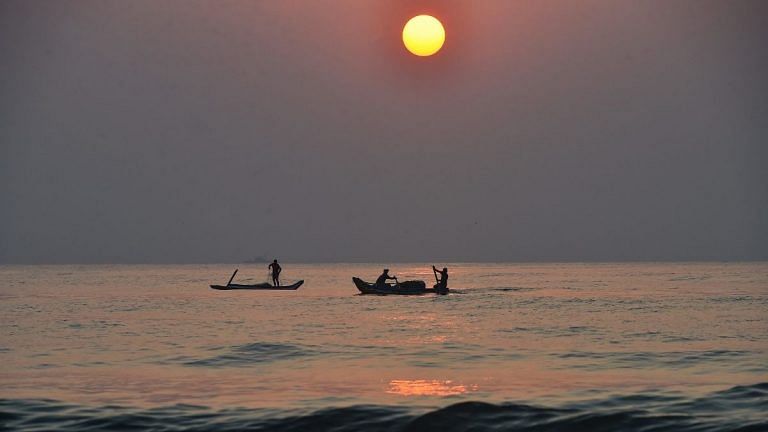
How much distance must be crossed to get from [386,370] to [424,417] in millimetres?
10075

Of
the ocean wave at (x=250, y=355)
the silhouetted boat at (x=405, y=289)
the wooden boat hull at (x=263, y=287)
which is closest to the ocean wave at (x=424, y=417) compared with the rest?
the ocean wave at (x=250, y=355)

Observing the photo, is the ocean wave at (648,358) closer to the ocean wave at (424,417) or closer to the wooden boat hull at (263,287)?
the ocean wave at (424,417)

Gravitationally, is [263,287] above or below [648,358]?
above

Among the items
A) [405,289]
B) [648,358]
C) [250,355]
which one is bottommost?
[648,358]

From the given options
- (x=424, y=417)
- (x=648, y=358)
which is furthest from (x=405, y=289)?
(x=424, y=417)

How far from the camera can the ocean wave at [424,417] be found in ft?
55.4

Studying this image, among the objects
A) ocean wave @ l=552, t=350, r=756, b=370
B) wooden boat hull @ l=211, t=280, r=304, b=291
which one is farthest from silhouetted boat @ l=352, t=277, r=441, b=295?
ocean wave @ l=552, t=350, r=756, b=370

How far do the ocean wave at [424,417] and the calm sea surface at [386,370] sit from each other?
58 millimetres

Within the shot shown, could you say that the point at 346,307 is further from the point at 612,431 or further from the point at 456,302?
the point at 612,431

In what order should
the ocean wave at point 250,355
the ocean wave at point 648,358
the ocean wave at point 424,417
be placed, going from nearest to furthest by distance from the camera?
1. the ocean wave at point 424,417
2. the ocean wave at point 648,358
3. the ocean wave at point 250,355

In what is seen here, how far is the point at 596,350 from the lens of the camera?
33.7 m

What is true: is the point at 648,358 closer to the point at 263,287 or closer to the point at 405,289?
the point at 405,289

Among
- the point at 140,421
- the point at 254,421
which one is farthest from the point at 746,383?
the point at 140,421

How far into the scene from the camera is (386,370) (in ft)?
90.1
